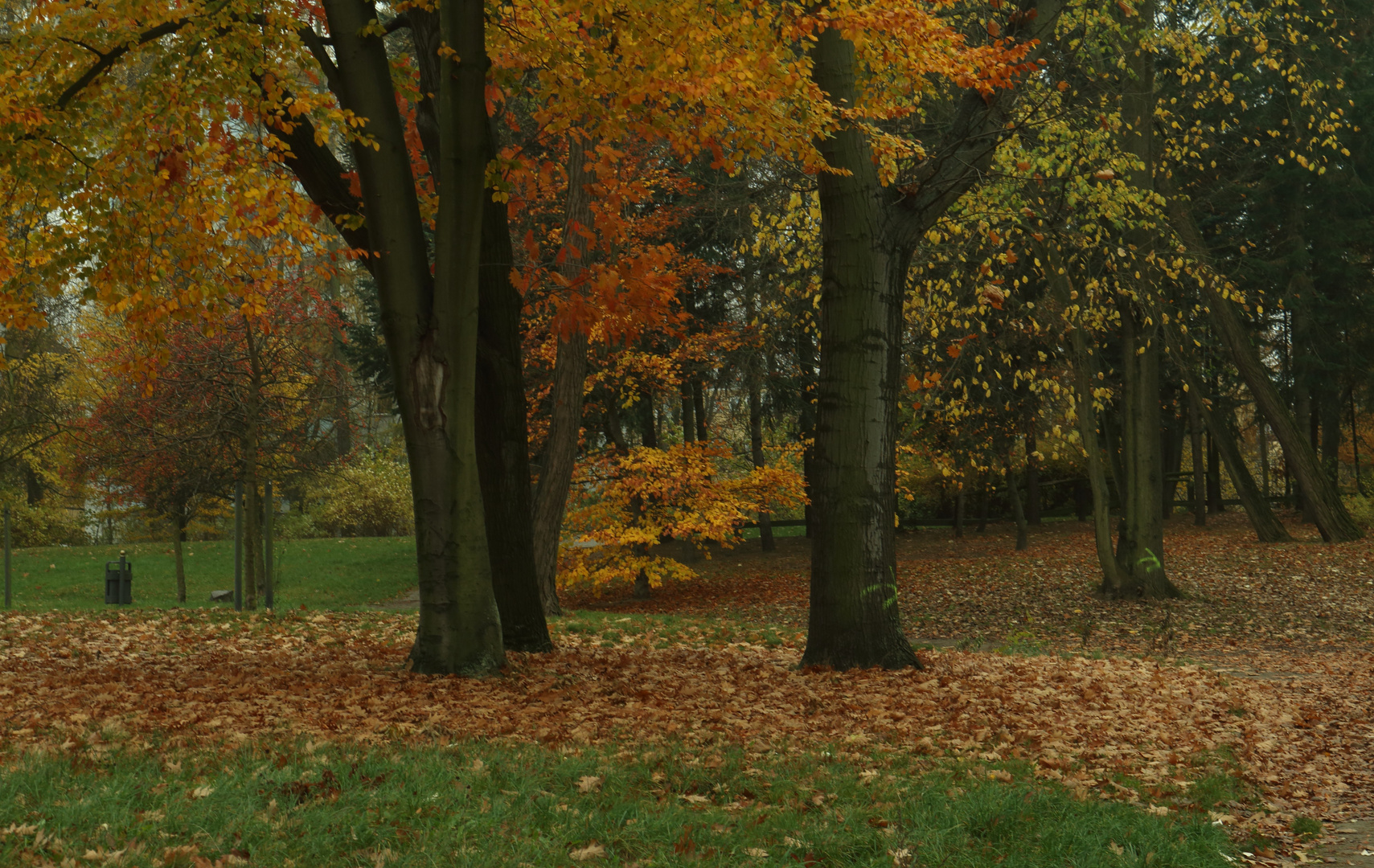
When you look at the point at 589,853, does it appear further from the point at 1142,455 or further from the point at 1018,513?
the point at 1018,513

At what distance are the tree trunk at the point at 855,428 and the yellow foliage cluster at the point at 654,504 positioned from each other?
9.79m

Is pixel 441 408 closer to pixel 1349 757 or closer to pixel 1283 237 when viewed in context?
pixel 1349 757

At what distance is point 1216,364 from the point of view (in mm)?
A: 24391

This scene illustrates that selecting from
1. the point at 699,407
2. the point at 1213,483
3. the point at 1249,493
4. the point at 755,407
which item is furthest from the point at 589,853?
the point at 1213,483

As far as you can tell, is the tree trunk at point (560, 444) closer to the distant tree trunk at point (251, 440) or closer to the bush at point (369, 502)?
the distant tree trunk at point (251, 440)

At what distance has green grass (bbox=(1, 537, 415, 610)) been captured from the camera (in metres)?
21.8

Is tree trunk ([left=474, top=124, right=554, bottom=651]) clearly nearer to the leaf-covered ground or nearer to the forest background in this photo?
the forest background

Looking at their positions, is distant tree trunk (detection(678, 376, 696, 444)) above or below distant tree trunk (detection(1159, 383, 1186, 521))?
above

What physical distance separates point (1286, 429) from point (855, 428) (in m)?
16.3

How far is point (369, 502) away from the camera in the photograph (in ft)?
109

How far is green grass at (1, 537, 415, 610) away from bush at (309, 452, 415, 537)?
9.65ft

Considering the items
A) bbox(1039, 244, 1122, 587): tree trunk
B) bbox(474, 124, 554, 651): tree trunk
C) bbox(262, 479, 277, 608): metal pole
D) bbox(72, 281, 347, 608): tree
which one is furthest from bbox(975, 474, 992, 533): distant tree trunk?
bbox(474, 124, 554, 651): tree trunk

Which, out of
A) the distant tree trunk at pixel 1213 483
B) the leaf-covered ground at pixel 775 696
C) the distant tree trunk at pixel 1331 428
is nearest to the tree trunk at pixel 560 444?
the leaf-covered ground at pixel 775 696

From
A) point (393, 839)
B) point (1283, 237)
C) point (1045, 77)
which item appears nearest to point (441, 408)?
point (393, 839)
